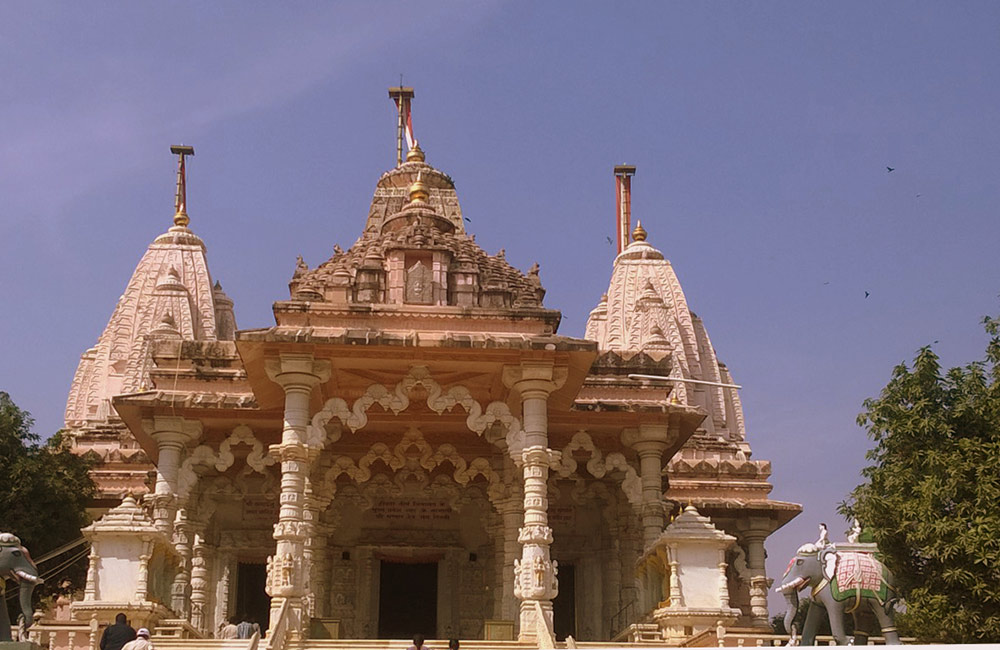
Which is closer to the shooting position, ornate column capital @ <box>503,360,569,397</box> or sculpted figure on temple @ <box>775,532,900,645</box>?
sculpted figure on temple @ <box>775,532,900,645</box>

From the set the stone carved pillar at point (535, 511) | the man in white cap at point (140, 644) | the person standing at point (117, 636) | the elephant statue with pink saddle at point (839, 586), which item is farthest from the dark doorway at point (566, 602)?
the man in white cap at point (140, 644)

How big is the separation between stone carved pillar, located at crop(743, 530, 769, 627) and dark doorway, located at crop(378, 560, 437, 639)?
31.2ft

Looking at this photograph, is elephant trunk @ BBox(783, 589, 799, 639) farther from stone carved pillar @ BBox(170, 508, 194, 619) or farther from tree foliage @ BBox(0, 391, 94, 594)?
tree foliage @ BBox(0, 391, 94, 594)

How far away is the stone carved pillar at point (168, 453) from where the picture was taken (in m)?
21.8

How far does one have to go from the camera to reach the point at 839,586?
46.8 feet

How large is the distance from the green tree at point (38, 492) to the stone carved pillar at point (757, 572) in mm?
16598

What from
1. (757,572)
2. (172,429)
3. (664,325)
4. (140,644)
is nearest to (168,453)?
(172,429)

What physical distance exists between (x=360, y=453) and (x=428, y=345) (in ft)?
18.7

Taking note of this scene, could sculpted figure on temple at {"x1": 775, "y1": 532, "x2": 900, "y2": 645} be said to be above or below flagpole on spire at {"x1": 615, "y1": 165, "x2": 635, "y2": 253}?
below

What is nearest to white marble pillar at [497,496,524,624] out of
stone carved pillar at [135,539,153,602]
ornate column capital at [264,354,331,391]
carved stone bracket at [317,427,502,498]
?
carved stone bracket at [317,427,502,498]

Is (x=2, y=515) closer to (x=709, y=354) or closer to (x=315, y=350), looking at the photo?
(x=315, y=350)

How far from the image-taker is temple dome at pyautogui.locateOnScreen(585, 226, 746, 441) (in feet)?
132

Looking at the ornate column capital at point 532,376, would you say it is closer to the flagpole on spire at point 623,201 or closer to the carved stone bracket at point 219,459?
the carved stone bracket at point 219,459

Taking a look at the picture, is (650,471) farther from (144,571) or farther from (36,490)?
(36,490)
